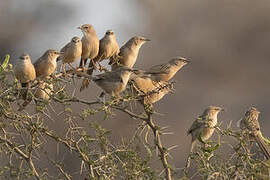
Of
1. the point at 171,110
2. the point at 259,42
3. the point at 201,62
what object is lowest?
the point at 171,110

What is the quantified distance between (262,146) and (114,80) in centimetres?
134

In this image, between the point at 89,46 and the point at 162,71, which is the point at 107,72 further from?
the point at 162,71

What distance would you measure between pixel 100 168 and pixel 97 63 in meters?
1.52

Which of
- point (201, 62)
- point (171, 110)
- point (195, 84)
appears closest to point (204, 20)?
point (201, 62)

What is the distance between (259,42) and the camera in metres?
24.0

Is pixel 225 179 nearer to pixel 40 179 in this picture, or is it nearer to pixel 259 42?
pixel 40 179

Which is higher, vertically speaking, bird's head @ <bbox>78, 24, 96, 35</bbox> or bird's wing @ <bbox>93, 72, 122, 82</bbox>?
bird's head @ <bbox>78, 24, 96, 35</bbox>

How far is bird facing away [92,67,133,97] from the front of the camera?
5.49 metres

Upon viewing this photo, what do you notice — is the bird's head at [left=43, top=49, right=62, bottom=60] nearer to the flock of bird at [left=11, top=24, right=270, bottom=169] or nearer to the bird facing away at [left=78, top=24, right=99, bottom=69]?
the flock of bird at [left=11, top=24, right=270, bottom=169]

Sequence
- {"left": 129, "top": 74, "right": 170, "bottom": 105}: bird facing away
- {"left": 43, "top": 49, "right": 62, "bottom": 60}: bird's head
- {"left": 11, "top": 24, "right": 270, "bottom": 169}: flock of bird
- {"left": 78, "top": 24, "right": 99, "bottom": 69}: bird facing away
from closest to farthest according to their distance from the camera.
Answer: {"left": 11, "top": 24, "right": 270, "bottom": 169}: flock of bird → {"left": 129, "top": 74, "right": 170, "bottom": 105}: bird facing away → {"left": 43, "top": 49, "right": 62, "bottom": 60}: bird's head → {"left": 78, "top": 24, "right": 99, "bottom": 69}: bird facing away

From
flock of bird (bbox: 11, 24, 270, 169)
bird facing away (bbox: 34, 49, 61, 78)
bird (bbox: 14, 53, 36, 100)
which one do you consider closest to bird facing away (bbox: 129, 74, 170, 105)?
flock of bird (bbox: 11, 24, 270, 169)

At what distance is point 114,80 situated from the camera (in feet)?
18.1

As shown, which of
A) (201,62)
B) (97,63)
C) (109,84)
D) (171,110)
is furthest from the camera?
(201,62)

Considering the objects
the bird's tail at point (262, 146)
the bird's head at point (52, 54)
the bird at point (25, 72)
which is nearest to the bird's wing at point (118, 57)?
the bird's head at point (52, 54)
